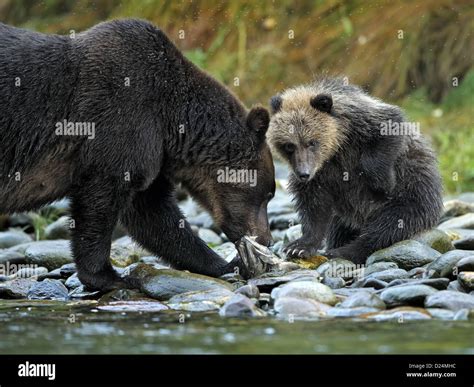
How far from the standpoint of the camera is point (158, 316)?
24.7 feet

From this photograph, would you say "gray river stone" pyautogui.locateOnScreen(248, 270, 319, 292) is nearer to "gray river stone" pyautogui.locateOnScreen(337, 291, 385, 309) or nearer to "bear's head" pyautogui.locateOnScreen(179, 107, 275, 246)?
"bear's head" pyautogui.locateOnScreen(179, 107, 275, 246)

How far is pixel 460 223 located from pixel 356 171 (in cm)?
212

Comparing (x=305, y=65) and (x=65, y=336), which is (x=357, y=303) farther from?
(x=305, y=65)

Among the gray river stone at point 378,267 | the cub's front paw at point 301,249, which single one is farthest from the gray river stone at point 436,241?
the cub's front paw at point 301,249

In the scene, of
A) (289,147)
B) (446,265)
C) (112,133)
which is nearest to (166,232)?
(112,133)

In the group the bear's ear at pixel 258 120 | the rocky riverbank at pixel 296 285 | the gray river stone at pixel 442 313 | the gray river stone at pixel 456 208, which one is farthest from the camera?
the gray river stone at pixel 456 208

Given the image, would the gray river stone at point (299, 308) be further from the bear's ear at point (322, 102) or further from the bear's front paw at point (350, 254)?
the bear's ear at point (322, 102)

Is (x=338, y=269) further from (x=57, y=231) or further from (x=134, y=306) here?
(x=57, y=231)

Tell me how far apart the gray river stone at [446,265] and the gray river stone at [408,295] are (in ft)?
2.12

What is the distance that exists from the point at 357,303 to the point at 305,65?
970 cm

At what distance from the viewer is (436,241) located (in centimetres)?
976

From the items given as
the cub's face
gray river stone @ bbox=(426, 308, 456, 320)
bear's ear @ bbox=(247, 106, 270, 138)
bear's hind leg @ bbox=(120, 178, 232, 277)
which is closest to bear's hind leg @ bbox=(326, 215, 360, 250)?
the cub's face

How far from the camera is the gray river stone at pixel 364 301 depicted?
7.45 m
